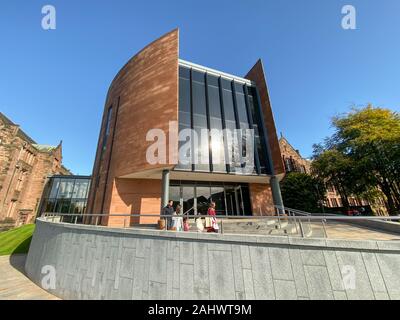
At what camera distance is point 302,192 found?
24.5 metres

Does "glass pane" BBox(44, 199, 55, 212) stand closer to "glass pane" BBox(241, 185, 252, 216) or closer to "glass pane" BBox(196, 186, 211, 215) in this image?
"glass pane" BBox(196, 186, 211, 215)

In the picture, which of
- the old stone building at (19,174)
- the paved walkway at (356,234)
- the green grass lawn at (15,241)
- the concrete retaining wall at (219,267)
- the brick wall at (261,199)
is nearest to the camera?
the concrete retaining wall at (219,267)

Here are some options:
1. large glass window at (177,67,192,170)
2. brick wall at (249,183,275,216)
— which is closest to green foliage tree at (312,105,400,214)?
brick wall at (249,183,275,216)

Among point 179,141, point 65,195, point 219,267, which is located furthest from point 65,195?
point 219,267

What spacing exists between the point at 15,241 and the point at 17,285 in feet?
45.8

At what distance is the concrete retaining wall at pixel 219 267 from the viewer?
4.07 m

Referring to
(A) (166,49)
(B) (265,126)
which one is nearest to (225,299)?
(B) (265,126)

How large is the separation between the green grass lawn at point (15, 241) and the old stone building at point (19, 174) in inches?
173

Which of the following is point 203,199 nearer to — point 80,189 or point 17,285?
point 17,285

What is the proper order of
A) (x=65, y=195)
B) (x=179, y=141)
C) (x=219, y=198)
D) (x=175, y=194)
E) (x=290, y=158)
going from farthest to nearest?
(x=290, y=158) < (x=65, y=195) < (x=219, y=198) < (x=175, y=194) < (x=179, y=141)

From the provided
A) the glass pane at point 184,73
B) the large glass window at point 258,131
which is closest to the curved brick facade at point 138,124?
the glass pane at point 184,73

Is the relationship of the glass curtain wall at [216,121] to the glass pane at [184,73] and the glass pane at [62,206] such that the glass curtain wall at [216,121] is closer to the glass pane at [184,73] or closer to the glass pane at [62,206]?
the glass pane at [184,73]

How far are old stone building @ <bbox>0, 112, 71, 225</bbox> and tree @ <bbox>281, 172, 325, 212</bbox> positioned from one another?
38.2 m
